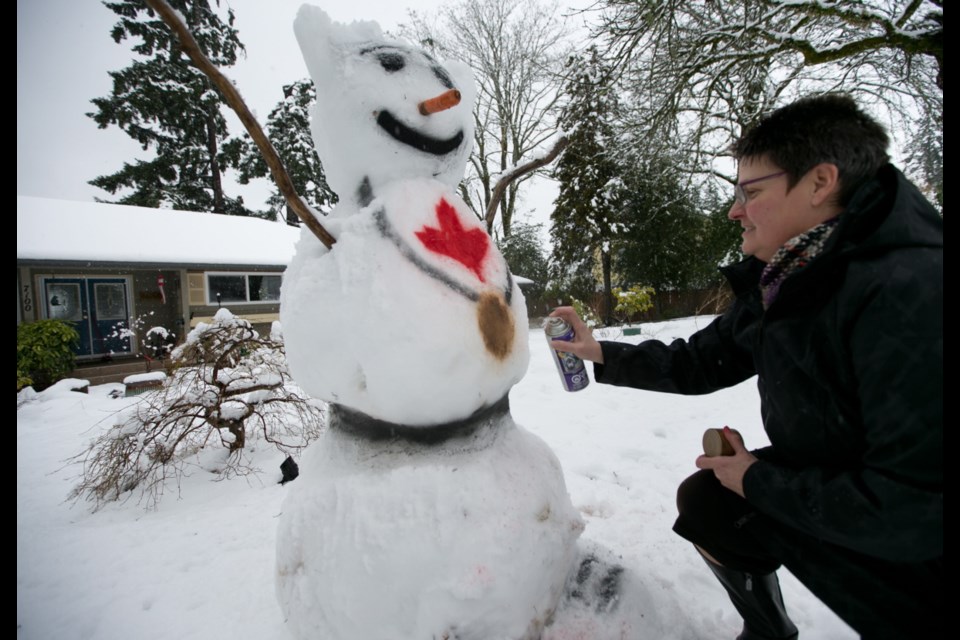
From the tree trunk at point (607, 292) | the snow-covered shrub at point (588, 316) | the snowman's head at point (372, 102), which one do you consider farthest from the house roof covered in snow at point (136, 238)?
the snowman's head at point (372, 102)

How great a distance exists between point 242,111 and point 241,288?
12.5 meters

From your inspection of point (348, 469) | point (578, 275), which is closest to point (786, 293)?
point (348, 469)

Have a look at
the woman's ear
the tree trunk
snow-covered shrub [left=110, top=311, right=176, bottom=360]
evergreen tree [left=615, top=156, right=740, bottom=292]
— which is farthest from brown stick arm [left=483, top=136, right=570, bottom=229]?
evergreen tree [left=615, top=156, right=740, bottom=292]

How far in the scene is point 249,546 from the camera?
2.54 metres

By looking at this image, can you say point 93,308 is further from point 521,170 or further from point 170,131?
point 521,170

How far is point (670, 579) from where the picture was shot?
204 centimetres

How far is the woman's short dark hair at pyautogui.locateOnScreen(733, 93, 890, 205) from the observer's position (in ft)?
3.90

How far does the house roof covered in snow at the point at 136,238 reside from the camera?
9516mm

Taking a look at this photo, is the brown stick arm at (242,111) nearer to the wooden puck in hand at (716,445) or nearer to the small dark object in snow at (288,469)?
the wooden puck in hand at (716,445)

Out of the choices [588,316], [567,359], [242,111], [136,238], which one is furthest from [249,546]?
[136,238]

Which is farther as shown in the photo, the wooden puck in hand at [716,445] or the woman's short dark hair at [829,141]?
the wooden puck in hand at [716,445]

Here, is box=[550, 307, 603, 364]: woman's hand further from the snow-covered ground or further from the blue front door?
the blue front door

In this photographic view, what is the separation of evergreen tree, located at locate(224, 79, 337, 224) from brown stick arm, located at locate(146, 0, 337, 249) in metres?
15.9

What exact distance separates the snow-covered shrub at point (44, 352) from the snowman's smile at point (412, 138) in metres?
9.14
